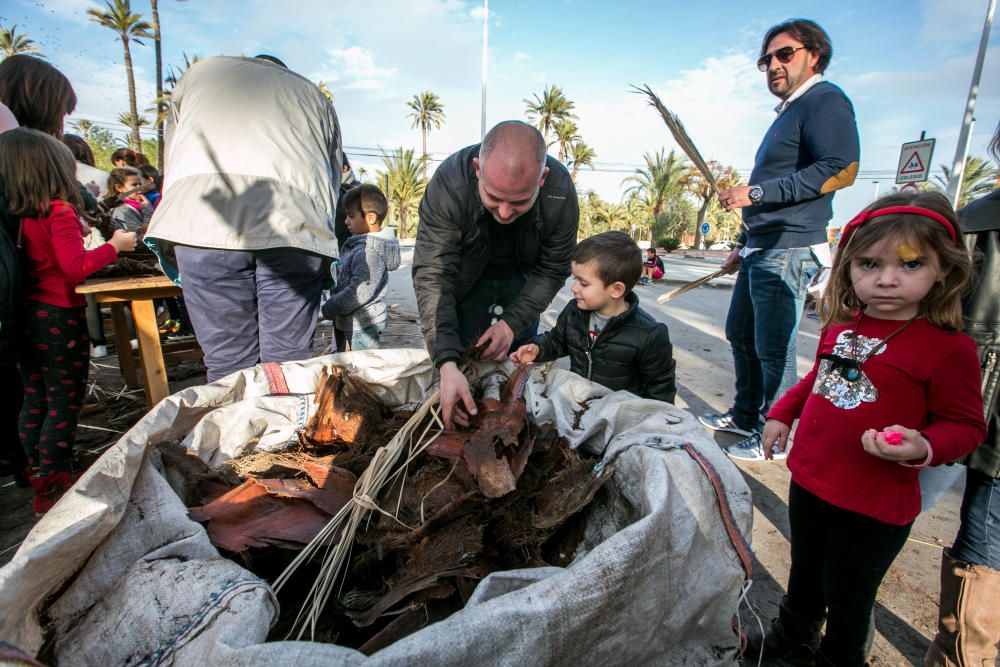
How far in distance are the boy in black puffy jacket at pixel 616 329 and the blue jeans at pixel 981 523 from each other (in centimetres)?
98

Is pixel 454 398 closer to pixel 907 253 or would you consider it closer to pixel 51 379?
pixel 907 253

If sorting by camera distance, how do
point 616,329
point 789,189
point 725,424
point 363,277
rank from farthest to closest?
1. point 363,277
2. point 725,424
3. point 789,189
4. point 616,329

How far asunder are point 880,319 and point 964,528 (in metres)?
0.63

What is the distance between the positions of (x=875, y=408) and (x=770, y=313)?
1466 mm

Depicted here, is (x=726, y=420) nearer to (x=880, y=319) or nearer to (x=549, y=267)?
(x=549, y=267)

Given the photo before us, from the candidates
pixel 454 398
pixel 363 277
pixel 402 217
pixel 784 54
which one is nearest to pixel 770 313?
pixel 784 54

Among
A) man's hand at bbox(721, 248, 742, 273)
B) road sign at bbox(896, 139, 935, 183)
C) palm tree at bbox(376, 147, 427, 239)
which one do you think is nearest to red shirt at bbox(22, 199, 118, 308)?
man's hand at bbox(721, 248, 742, 273)

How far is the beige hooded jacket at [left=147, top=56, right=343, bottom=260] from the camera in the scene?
192cm

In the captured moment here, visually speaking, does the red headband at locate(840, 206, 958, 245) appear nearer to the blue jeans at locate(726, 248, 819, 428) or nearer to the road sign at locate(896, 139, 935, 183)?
the blue jeans at locate(726, 248, 819, 428)

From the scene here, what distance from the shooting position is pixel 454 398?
1.69 metres

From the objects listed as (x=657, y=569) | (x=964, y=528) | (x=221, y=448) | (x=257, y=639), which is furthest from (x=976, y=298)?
(x=221, y=448)

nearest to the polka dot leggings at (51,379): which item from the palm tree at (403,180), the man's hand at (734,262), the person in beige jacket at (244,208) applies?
the person in beige jacket at (244,208)

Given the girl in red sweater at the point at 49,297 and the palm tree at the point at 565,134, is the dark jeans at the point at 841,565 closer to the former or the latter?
the girl in red sweater at the point at 49,297

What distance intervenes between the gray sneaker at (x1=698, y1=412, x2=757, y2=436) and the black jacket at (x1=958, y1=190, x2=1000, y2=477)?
1.80 meters
